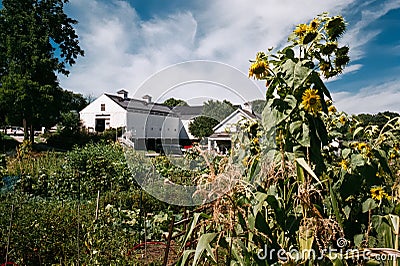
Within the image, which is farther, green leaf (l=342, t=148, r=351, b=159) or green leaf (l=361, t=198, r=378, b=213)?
green leaf (l=342, t=148, r=351, b=159)

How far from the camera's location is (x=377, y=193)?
4.47ft

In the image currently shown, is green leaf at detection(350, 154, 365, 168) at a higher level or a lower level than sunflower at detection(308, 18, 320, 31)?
lower

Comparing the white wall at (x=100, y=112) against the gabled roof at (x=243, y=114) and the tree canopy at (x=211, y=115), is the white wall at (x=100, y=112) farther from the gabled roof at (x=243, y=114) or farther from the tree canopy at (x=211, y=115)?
the gabled roof at (x=243, y=114)

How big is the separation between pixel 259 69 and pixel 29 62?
20633mm

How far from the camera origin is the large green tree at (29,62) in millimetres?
18375

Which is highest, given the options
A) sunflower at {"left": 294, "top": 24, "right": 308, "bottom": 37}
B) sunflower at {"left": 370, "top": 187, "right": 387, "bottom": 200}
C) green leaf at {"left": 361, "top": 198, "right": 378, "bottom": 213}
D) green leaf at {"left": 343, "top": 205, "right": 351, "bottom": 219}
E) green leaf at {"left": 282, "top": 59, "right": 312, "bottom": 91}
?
sunflower at {"left": 294, "top": 24, "right": 308, "bottom": 37}

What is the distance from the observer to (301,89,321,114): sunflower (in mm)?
1097

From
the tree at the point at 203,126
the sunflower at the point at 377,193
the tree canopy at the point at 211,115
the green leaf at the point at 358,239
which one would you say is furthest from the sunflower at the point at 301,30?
the tree at the point at 203,126

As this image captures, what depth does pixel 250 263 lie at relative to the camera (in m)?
1.06

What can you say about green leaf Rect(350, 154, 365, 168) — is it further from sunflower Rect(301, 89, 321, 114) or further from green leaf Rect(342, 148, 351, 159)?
sunflower Rect(301, 89, 321, 114)

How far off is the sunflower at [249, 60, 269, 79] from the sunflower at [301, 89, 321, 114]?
174mm

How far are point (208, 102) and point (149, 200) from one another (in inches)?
119

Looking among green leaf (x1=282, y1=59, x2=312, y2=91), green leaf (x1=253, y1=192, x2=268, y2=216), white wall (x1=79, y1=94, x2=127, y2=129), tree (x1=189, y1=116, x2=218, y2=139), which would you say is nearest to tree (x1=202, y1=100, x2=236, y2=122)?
tree (x1=189, y1=116, x2=218, y2=139)

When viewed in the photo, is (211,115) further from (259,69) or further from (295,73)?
(295,73)
